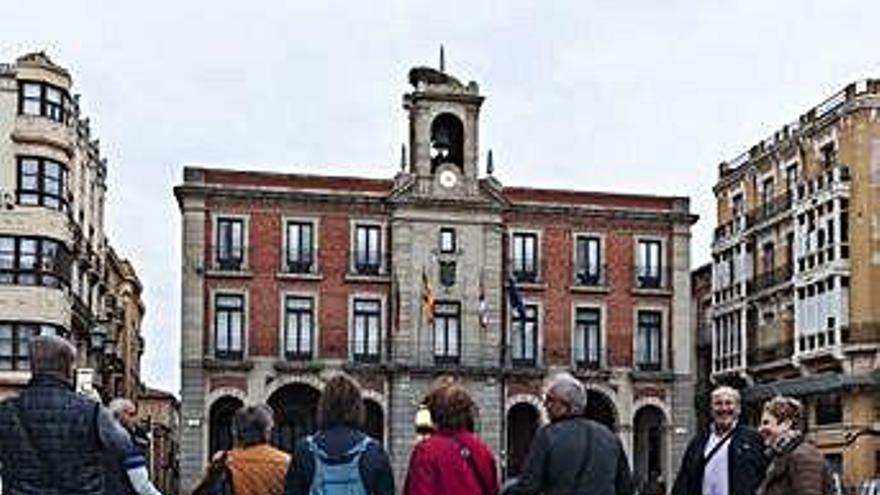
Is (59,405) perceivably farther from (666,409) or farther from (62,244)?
(666,409)

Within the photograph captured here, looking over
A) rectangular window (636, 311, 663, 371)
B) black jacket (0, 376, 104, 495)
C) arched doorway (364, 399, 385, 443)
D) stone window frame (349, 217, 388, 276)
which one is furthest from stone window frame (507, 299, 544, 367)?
black jacket (0, 376, 104, 495)

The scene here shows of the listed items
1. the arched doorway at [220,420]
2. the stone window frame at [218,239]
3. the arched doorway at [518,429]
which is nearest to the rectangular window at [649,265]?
the arched doorway at [518,429]

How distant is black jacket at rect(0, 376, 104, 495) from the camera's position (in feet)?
28.9

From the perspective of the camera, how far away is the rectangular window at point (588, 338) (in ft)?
Result: 217

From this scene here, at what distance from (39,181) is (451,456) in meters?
43.1

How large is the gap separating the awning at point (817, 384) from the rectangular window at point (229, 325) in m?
18.6

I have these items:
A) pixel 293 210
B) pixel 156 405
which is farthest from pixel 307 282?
pixel 156 405

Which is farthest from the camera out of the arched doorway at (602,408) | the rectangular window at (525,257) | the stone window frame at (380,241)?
the rectangular window at (525,257)

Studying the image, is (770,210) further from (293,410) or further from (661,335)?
(293,410)

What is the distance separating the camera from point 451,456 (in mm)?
9914

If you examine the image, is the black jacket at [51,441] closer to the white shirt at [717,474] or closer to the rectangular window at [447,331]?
the white shirt at [717,474]

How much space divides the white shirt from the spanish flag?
170 ft

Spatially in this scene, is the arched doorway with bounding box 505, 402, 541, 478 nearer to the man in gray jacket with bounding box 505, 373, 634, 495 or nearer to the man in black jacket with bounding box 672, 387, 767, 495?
the man in black jacket with bounding box 672, 387, 767, 495

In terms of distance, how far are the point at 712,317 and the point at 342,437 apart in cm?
6585
